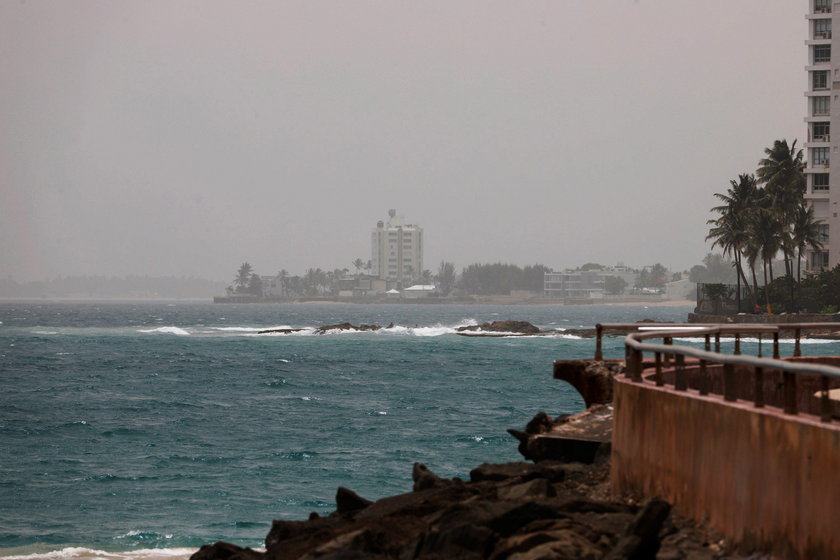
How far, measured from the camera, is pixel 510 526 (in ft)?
42.9

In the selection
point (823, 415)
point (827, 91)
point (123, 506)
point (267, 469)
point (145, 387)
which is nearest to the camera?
point (823, 415)

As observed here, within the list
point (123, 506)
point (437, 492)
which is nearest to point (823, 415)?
point (437, 492)

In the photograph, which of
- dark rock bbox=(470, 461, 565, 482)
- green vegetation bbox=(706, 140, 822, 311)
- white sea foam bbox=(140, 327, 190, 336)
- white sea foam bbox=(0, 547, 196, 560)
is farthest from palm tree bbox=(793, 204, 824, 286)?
dark rock bbox=(470, 461, 565, 482)

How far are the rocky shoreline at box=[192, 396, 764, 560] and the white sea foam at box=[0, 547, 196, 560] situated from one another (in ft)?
25.1

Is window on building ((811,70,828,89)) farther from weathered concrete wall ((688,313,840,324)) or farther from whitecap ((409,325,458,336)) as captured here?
whitecap ((409,325,458,336))

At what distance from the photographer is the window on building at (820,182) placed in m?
141

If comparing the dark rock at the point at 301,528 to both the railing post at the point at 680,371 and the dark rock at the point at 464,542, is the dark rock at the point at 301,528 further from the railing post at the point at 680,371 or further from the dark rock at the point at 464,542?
the railing post at the point at 680,371

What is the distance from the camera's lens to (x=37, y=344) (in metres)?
130

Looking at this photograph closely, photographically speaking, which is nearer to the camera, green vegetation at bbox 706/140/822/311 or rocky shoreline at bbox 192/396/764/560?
rocky shoreline at bbox 192/396/764/560

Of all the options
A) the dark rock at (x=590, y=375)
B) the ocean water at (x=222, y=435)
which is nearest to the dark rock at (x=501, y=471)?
the dark rock at (x=590, y=375)

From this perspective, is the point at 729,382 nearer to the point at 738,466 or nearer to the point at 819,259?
the point at 738,466

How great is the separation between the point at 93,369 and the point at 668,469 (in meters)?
79.6

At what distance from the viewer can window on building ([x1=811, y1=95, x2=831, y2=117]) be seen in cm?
14312

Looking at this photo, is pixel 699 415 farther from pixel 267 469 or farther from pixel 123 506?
pixel 267 469
